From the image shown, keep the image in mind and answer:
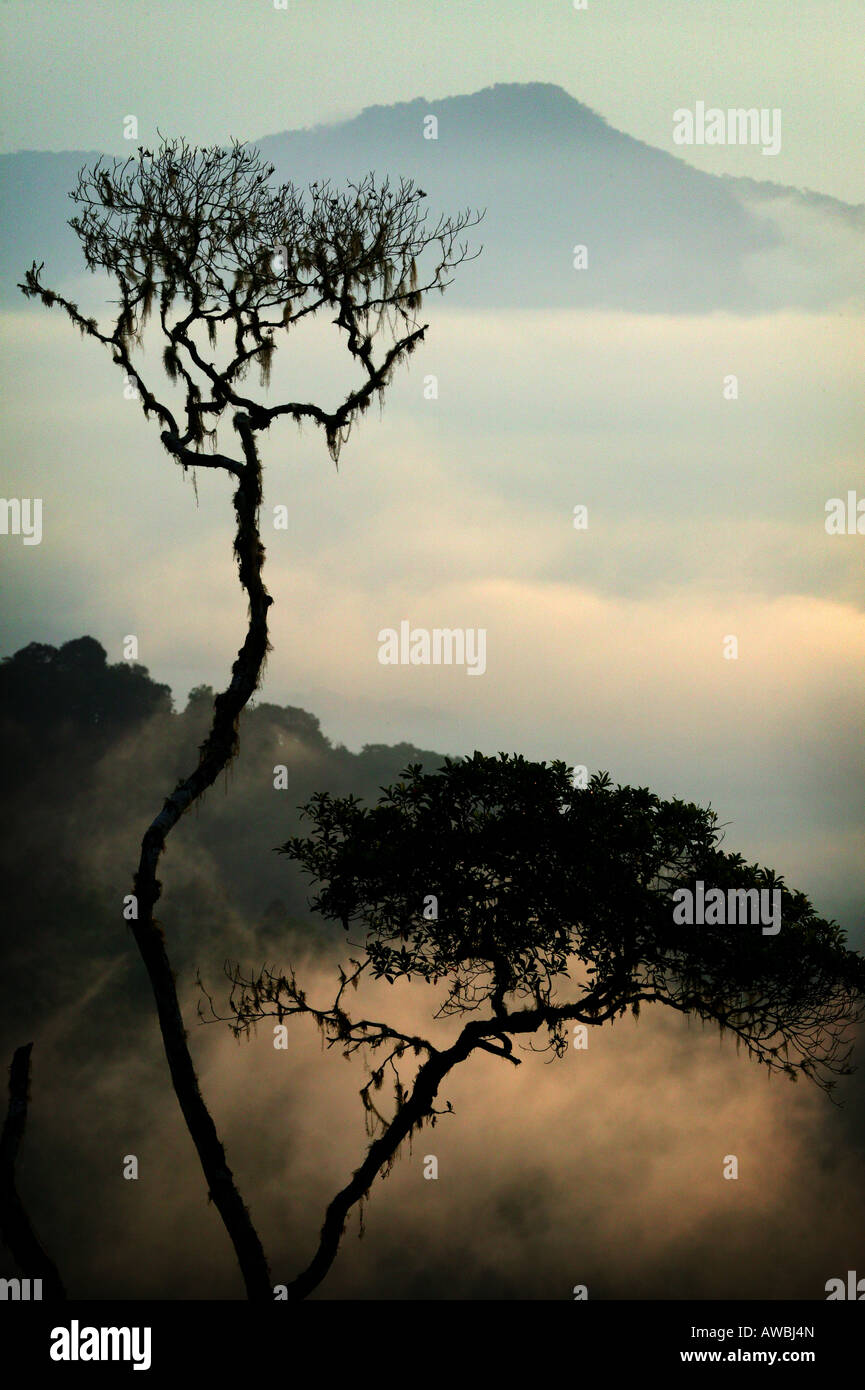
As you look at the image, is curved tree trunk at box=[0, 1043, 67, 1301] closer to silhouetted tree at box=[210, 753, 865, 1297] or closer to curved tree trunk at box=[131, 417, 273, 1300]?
curved tree trunk at box=[131, 417, 273, 1300]

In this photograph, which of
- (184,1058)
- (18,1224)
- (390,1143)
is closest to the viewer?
(18,1224)

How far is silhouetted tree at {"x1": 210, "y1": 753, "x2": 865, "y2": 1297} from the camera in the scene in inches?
376

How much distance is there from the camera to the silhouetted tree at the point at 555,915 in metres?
9.54

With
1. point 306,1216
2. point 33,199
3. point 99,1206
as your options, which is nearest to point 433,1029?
point 306,1216

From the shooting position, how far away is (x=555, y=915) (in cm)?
966

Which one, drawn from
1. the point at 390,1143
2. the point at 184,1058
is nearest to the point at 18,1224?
the point at 184,1058

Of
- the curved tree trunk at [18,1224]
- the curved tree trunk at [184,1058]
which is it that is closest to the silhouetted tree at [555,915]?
the curved tree trunk at [184,1058]

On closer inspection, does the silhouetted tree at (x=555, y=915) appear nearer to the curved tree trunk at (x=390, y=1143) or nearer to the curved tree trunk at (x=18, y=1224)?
the curved tree trunk at (x=390, y=1143)

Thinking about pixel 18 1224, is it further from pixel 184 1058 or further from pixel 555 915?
pixel 555 915

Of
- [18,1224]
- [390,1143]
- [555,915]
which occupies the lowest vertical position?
[18,1224]

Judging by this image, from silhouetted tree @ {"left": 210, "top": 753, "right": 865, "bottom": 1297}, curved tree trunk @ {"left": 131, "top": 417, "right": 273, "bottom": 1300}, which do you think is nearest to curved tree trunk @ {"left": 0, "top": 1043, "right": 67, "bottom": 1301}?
curved tree trunk @ {"left": 131, "top": 417, "right": 273, "bottom": 1300}
